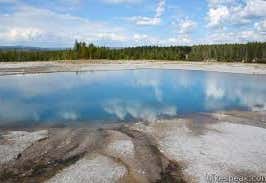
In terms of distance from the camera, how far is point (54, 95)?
31.5 metres

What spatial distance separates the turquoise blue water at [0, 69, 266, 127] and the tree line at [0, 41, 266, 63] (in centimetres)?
4400

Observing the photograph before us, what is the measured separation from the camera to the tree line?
83625 millimetres

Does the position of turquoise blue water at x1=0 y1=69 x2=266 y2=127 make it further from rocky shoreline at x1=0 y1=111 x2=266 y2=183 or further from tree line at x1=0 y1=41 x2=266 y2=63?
tree line at x1=0 y1=41 x2=266 y2=63

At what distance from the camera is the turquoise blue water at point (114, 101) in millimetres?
21984

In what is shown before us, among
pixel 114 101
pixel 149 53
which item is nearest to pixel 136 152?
pixel 114 101

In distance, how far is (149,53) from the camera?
335 ft

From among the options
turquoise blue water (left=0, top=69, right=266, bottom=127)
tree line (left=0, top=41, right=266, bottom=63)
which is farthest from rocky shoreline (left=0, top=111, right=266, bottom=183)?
tree line (left=0, top=41, right=266, bottom=63)

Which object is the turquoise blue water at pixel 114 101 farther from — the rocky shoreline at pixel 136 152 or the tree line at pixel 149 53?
the tree line at pixel 149 53

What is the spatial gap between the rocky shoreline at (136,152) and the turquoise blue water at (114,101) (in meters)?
3.19

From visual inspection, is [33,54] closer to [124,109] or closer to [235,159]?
[124,109]

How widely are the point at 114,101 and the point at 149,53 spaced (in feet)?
248

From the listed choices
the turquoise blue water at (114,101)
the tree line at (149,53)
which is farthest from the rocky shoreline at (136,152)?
the tree line at (149,53)

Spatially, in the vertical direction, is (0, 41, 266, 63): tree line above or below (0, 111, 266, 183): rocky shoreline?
above

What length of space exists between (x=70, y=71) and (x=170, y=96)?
30.4 m
